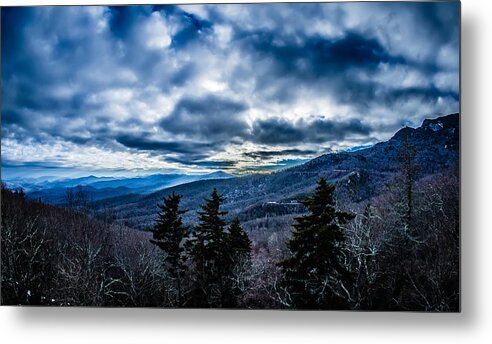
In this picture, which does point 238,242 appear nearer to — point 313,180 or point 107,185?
point 313,180

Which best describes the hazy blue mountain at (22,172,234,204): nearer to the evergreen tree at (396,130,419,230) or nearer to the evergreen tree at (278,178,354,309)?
the evergreen tree at (278,178,354,309)

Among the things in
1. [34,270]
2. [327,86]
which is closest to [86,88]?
[34,270]

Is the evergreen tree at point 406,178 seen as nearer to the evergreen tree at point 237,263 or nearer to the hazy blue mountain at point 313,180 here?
the hazy blue mountain at point 313,180

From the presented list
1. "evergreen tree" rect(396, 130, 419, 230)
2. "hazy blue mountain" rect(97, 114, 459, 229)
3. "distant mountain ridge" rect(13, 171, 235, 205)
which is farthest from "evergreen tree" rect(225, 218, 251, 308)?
"evergreen tree" rect(396, 130, 419, 230)

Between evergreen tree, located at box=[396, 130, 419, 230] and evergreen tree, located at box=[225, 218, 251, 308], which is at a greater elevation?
evergreen tree, located at box=[396, 130, 419, 230]

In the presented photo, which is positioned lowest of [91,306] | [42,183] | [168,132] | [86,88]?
[91,306]

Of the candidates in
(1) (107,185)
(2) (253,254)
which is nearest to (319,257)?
(2) (253,254)

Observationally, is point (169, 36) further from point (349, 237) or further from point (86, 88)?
point (349, 237)
